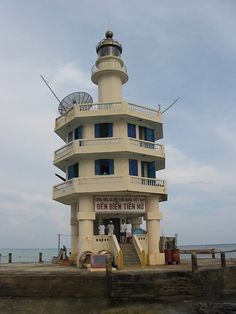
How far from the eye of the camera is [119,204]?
91.7 feet

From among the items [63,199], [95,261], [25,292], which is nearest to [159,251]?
[95,261]

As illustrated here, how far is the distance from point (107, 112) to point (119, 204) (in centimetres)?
710

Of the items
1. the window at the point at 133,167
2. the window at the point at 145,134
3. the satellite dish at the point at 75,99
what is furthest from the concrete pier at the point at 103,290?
the satellite dish at the point at 75,99

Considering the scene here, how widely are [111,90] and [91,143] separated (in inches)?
233

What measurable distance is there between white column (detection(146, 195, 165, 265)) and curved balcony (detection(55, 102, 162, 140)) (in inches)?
259

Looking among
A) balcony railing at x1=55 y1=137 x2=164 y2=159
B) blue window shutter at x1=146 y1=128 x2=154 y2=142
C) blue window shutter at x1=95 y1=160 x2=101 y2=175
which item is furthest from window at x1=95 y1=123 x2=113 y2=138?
blue window shutter at x1=146 y1=128 x2=154 y2=142

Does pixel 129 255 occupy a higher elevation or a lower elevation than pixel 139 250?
lower

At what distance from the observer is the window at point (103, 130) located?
95.9 ft

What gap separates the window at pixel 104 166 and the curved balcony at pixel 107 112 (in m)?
3.42

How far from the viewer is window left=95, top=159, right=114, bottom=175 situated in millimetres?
28453

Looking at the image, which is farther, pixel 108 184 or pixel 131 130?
pixel 131 130

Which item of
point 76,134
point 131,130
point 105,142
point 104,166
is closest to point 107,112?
point 105,142

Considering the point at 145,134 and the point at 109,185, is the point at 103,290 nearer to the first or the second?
the point at 109,185

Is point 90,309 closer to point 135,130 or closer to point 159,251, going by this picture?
point 159,251
